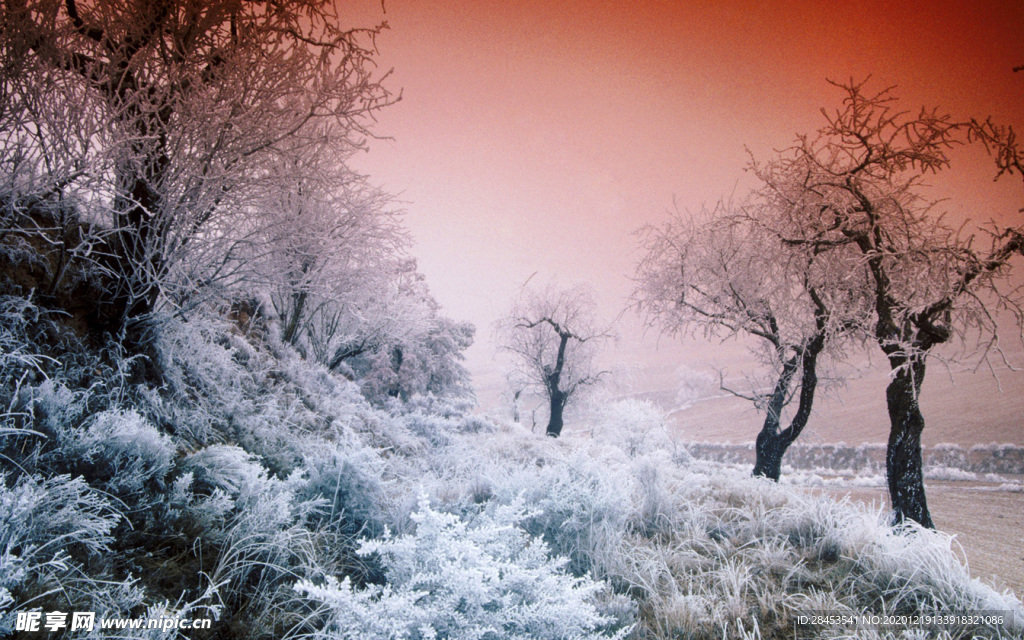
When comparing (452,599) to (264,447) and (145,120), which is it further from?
(145,120)

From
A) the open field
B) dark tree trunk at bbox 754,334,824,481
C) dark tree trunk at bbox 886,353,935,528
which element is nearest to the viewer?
dark tree trunk at bbox 886,353,935,528

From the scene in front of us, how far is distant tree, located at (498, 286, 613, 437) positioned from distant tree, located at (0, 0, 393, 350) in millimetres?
13413

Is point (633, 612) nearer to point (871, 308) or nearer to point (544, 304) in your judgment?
point (871, 308)

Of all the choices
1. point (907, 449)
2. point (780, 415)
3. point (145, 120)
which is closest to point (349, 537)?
point (145, 120)

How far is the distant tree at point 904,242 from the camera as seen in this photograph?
17.4 ft

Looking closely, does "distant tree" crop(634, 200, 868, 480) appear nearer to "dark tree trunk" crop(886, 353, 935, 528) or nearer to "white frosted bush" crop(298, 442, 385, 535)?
"dark tree trunk" crop(886, 353, 935, 528)

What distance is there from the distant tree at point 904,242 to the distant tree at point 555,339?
10799 mm

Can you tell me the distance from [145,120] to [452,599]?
4.65 m

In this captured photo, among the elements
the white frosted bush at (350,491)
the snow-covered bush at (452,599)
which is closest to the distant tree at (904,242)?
the snow-covered bush at (452,599)

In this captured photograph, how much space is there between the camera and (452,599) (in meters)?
1.95

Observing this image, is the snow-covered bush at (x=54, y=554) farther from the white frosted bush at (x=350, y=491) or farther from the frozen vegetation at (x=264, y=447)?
the white frosted bush at (x=350, y=491)

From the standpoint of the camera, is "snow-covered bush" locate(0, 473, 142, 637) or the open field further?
the open field

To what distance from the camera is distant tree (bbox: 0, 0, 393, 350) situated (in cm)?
305

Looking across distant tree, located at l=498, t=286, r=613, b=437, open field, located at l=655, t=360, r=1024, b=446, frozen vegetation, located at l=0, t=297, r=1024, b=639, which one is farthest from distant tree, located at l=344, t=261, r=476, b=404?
open field, located at l=655, t=360, r=1024, b=446
